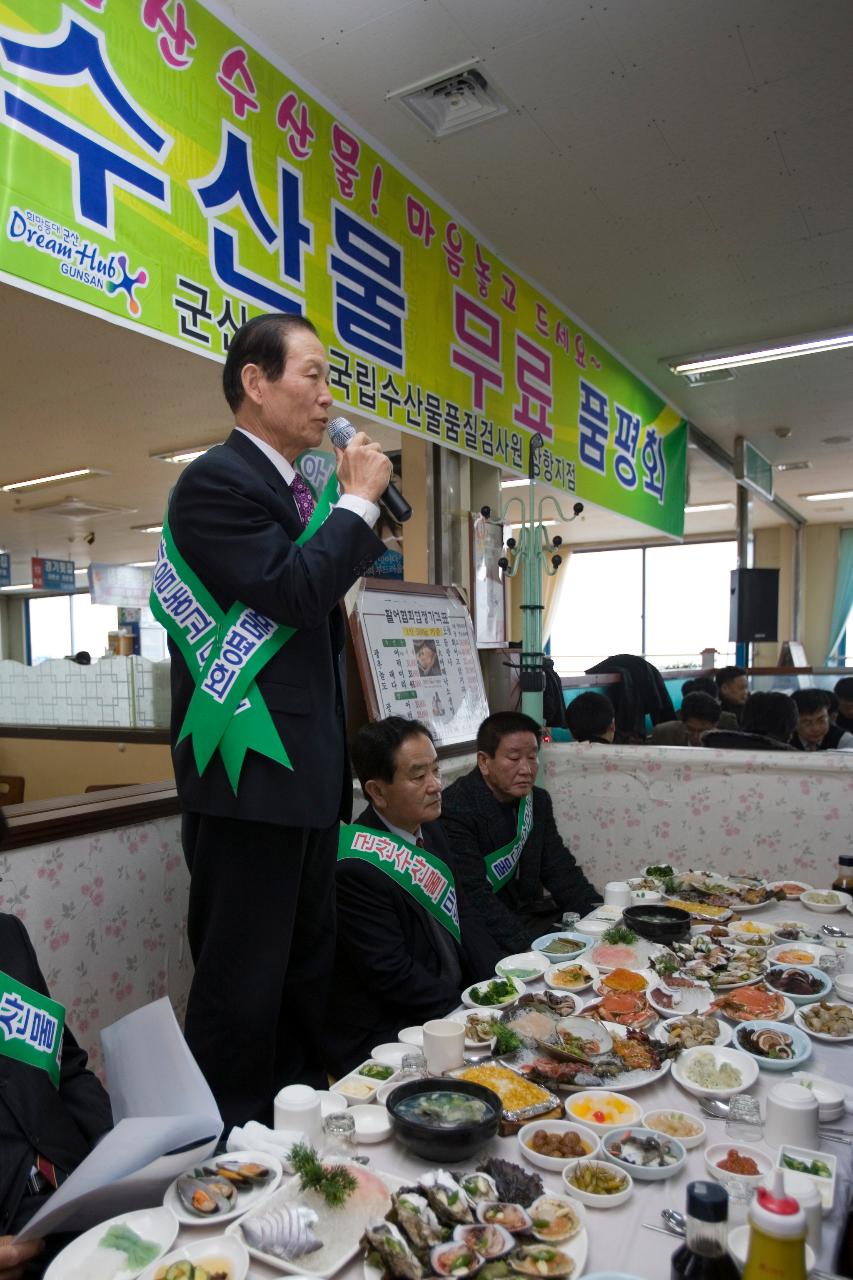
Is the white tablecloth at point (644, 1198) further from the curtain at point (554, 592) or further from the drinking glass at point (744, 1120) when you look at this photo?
the curtain at point (554, 592)

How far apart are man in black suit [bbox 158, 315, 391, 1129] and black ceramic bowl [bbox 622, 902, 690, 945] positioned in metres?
0.67

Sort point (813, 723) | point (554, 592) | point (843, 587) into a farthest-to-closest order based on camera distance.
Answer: point (554, 592) < point (843, 587) < point (813, 723)

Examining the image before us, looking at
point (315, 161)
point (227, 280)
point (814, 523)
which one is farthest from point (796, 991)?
point (814, 523)

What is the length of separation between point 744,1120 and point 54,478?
7.62 metres

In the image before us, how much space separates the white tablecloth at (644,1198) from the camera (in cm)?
85

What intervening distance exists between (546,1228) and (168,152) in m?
2.17

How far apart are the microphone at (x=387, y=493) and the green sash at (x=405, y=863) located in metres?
0.69

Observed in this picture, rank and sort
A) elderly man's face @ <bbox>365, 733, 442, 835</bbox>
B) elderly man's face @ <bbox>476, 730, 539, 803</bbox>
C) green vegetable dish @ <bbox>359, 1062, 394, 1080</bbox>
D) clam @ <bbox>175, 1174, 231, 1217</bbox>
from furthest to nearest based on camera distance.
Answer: elderly man's face @ <bbox>476, 730, 539, 803</bbox>
elderly man's face @ <bbox>365, 733, 442, 835</bbox>
green vegetable dish @ <bbox>359, 1062, 394, 1080</bbox>
clam @ <bbox>175, 1174, 231, 1217</bbox>

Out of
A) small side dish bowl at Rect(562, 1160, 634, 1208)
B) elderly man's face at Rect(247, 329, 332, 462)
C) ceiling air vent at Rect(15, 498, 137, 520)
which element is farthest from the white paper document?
ceiling air vent at Rect(15, 498, 137, 520)

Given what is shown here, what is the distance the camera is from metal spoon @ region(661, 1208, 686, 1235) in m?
0.88

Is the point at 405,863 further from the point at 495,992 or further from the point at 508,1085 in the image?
the point at 508,1085

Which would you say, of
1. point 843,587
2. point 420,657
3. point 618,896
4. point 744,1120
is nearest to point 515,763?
point 618,896

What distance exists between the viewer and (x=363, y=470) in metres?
1.54

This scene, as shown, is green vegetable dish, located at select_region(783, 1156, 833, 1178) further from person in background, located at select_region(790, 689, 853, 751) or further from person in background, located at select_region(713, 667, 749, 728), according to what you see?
person in background, located at select_region(713, 667, 749, 728)
